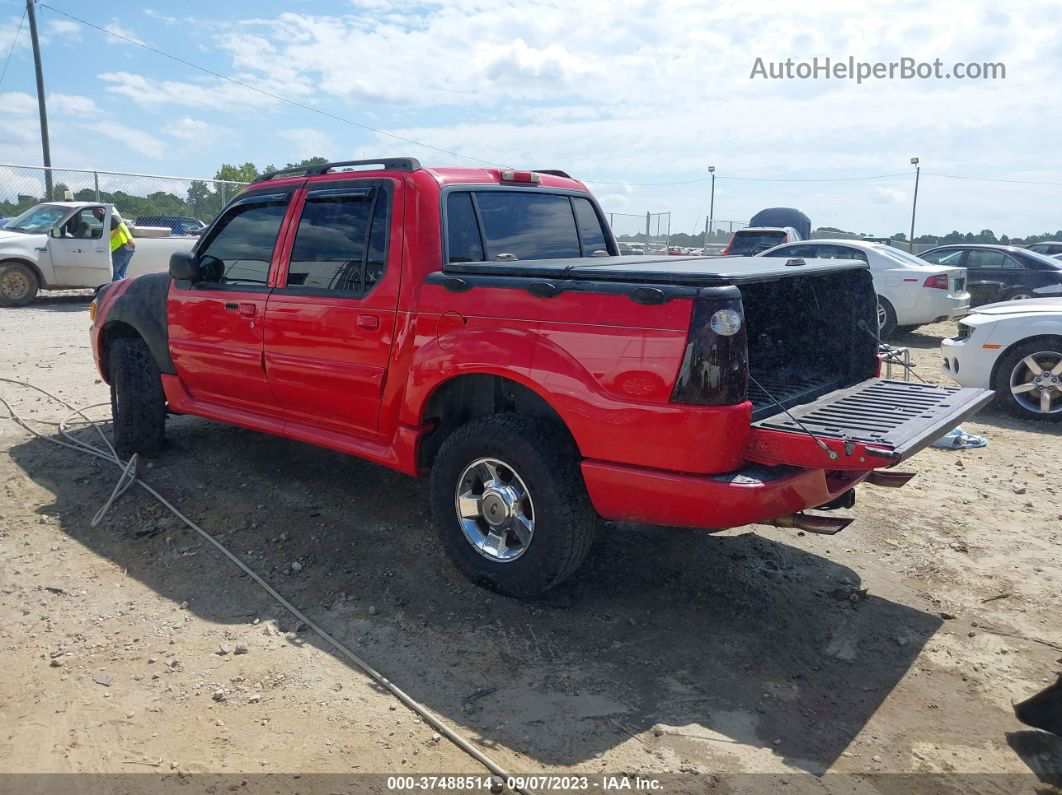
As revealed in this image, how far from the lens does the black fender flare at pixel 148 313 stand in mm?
5578

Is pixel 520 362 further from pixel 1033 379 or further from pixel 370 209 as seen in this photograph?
pixel 1033 379

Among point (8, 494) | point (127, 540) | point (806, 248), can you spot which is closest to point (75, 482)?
point (8, 494)

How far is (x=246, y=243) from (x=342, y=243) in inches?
37.5

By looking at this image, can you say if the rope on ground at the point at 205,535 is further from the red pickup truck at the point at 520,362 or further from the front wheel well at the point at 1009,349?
the front wheel well at the point at 1009,349

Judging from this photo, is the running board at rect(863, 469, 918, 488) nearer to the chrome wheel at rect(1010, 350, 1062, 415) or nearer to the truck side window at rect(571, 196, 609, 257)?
the truck side window at rect(571, 196, 609, 257)

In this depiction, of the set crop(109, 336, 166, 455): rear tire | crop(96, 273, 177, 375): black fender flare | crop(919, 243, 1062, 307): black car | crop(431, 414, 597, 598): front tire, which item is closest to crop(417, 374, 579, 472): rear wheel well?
crop(431, 414, 597, 598): front tire

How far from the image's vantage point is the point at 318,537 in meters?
4.62


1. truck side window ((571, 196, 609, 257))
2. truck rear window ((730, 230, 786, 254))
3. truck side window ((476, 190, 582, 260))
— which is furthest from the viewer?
truck rear window ((730, 230, 786, 254))

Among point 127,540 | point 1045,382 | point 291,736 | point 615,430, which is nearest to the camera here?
point 291,736

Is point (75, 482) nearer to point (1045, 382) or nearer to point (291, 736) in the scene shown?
point (291, 736)

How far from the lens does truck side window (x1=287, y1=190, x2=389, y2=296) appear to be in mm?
4305

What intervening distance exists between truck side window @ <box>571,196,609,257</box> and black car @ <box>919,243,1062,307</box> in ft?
40.8

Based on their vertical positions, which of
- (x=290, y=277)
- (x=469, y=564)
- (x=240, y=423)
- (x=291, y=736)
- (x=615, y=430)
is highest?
(x=290, y=277)

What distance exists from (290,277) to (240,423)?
1033 millimetres
